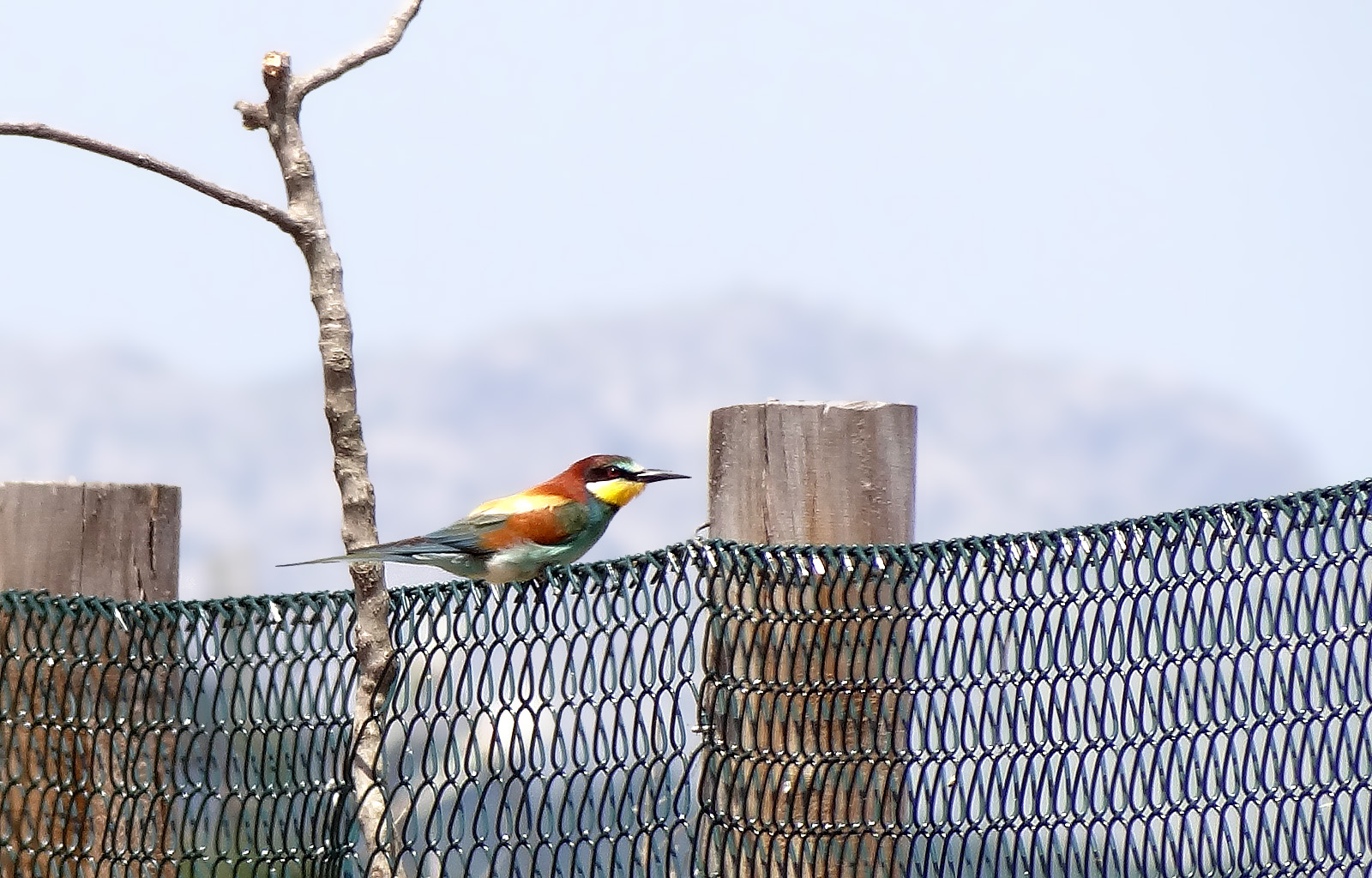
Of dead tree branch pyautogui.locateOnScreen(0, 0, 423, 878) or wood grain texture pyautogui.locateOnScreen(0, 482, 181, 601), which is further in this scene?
wood grain texture pyautogui.locateOnScreen(0, 482, 181, 601)

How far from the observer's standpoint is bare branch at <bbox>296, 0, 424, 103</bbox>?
4316 mm

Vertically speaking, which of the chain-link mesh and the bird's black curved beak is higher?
the bird's black curved beak

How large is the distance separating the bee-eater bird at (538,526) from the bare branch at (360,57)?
1.17 m

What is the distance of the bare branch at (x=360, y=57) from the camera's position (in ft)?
14.2

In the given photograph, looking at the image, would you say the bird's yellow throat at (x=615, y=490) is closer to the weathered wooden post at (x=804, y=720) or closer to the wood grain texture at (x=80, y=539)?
the weathered wooden post at (x=804, y=720)

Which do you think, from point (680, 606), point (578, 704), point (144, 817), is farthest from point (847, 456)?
point (144, 817)

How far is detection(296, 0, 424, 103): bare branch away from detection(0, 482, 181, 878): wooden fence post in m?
1.13

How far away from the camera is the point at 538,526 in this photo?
4.39 m

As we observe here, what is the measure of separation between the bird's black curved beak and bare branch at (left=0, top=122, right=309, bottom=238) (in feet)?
3.51

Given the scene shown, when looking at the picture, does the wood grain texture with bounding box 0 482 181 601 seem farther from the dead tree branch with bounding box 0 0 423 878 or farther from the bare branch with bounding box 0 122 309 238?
the bare branch with bounding box 0 122 309 238

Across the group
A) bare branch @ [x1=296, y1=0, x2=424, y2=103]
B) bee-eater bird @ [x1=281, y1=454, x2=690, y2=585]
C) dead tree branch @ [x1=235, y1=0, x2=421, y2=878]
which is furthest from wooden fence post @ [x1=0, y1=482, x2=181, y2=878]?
bare branch @ [x1=296, y1=0, x2=424, y2=103]

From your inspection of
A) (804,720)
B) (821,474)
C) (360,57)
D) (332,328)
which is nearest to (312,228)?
(332,328)

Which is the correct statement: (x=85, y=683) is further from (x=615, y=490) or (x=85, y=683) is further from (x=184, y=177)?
(x=615, y=490)

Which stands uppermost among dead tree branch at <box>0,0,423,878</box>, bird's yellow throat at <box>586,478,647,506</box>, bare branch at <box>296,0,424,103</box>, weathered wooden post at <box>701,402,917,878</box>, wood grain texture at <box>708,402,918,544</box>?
bare branch at <box>296,0,424,103</box>
